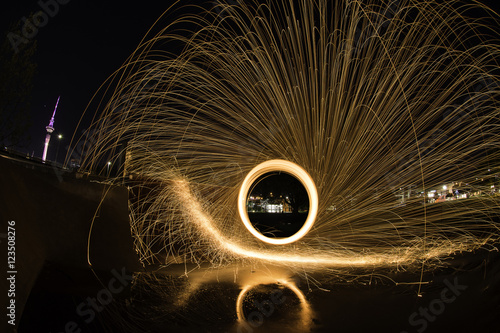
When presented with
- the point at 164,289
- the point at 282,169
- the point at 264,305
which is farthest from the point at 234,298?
the point at 282,169

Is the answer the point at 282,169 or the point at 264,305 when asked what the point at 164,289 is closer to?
the point at 264,305

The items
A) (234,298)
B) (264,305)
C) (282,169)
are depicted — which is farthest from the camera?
(282,169)

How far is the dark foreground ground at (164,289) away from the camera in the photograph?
3170 millimetres

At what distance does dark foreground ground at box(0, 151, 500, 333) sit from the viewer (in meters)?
3.17

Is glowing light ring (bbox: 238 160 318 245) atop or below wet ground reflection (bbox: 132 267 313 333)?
atop

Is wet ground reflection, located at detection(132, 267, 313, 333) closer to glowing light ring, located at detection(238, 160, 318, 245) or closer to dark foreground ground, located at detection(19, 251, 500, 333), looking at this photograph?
dark foreground ground, located at detection(19, 251, 500, 333)

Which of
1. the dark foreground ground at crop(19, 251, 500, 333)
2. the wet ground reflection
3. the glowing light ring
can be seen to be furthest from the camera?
the glowing light ring

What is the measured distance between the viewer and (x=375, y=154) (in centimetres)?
812

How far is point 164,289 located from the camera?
173 inches

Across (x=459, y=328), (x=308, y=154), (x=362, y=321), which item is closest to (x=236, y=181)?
(x=308, y=154)

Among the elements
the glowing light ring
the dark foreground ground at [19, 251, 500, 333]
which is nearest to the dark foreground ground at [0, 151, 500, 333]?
the dark foreground ground at [19, 251, 500, 333]

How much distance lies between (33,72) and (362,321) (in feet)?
78.4

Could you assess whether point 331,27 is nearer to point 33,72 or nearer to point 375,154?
point 375,154

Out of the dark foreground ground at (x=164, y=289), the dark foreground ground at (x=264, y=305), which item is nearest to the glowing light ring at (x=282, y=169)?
the dark foreground ground at (x=164, y=289)
